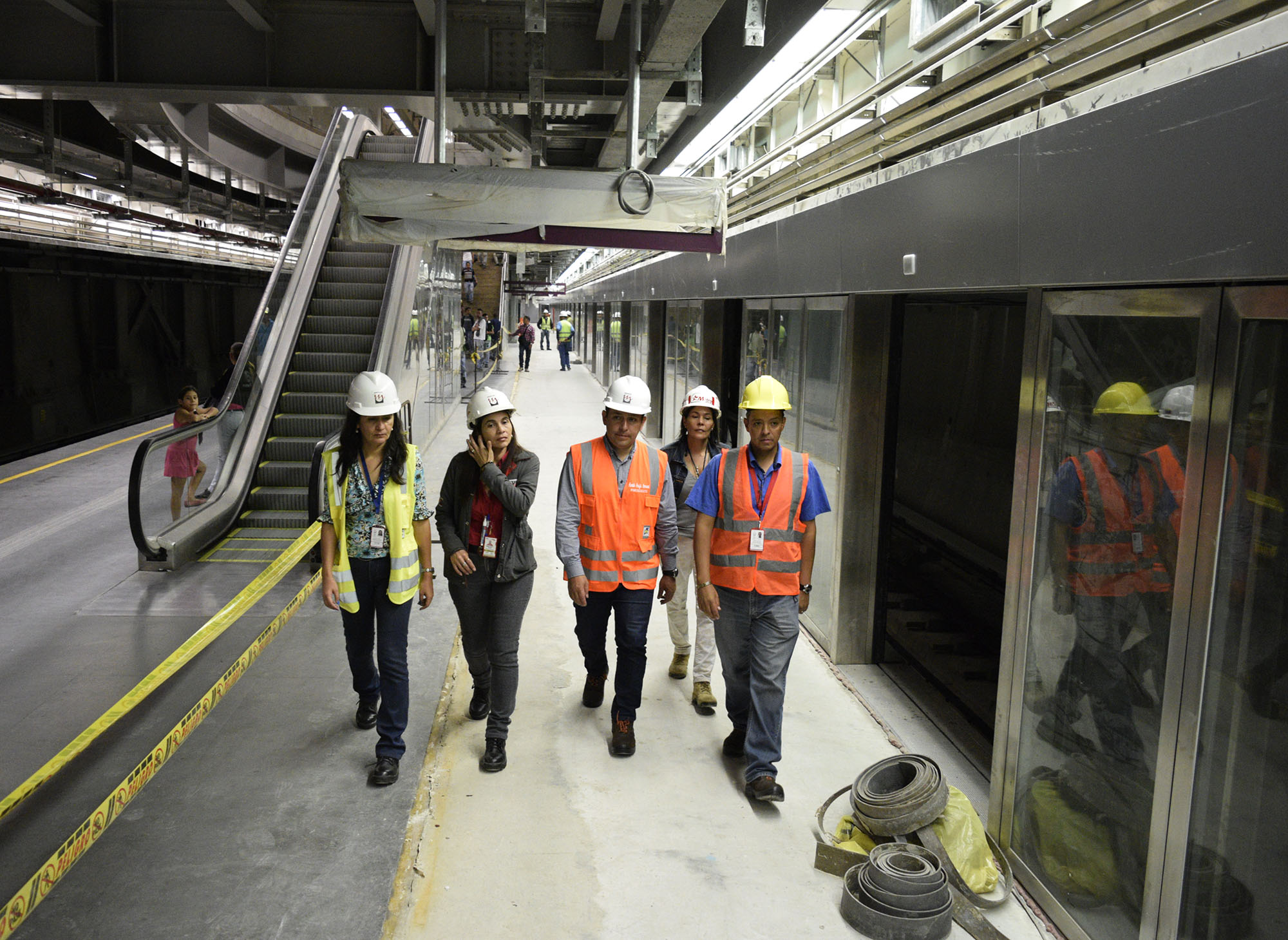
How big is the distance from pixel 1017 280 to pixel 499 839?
2998 mm

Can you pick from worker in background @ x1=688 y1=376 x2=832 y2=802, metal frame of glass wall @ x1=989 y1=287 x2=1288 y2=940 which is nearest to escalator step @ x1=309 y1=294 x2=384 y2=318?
worker in background @ x1=688 y1=376 x2=832 y2=802

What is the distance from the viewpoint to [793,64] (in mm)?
5613

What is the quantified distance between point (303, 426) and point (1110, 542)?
28.2 ft

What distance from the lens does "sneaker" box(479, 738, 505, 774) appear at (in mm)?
4805

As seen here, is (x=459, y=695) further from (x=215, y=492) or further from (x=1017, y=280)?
(x=215, y=492)

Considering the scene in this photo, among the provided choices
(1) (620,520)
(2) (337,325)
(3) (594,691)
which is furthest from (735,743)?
(2) (337,325)

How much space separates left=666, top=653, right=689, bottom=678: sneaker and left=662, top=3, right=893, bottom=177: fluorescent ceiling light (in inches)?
133

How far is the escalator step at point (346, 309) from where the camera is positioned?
39.4 feet

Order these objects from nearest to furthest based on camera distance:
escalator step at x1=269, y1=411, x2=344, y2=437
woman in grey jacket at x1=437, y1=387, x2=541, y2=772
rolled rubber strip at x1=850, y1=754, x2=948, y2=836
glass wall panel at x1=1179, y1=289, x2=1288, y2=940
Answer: glass wall panel at x1=1179, y1=289, x2=1288, y2=940 → rolled rubber strip at x1=850, y1=754, x2=948, y2=836 → woman in grey jacket at x1=437, y1=387, x2=541, y2=772 → escalator step at x1=269, y1=411, x2=344, y2=437

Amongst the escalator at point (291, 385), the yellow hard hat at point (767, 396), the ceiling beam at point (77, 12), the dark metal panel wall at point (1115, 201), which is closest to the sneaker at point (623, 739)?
the yellow hard hat at point (767, 396)

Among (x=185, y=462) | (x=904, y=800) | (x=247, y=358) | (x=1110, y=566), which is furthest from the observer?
(x=247, y=358)

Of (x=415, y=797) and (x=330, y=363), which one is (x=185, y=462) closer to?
(x=330, y=363)

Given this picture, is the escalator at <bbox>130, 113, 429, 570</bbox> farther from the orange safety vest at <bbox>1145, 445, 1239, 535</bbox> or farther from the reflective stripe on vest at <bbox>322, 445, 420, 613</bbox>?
the orange safety vest at <bbox>1145, 445, 1239, 535</bbox>

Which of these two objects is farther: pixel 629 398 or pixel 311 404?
pixel 311 404
